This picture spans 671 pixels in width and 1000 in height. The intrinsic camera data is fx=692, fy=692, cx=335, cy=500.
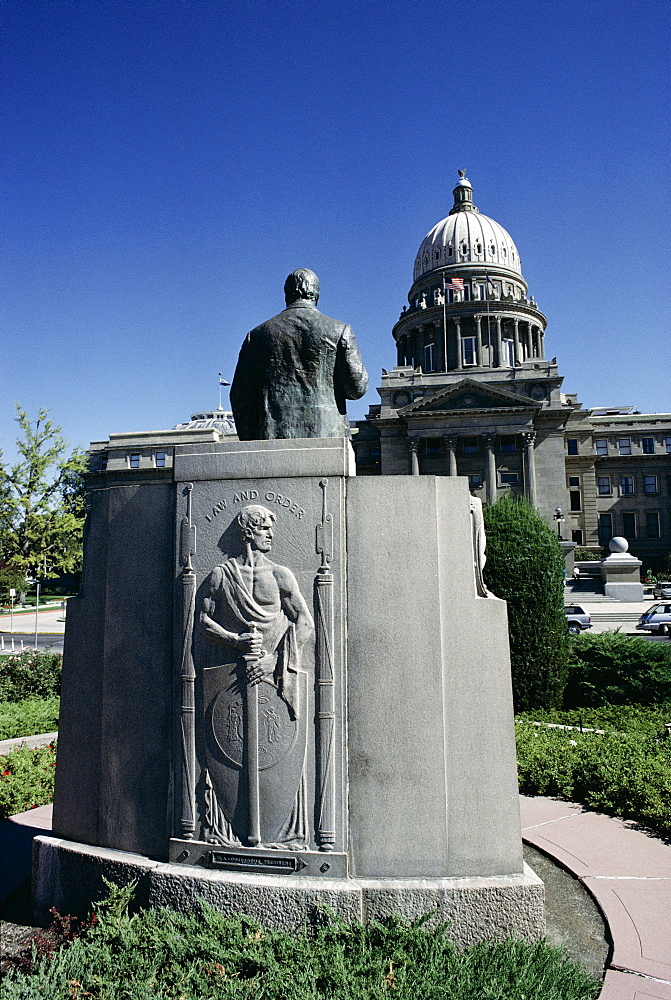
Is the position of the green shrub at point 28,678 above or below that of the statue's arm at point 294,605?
below

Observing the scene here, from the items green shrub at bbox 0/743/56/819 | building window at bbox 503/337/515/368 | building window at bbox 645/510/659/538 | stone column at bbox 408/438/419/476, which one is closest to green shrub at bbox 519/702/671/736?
green shrub at bbox 0/743/56/819

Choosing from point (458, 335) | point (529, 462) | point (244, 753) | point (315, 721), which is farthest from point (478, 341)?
point (244, 753)

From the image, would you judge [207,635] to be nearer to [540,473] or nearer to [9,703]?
[9,703]

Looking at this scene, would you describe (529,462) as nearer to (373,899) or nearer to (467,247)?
(467,247)

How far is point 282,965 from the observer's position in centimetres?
377

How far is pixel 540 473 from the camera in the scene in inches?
2406

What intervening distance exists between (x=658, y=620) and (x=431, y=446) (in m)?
34.9

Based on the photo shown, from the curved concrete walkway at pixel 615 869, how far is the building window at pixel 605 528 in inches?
2813

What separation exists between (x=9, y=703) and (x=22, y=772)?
6.12 meters

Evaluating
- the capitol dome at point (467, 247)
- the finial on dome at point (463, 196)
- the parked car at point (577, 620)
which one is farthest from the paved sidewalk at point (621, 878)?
the finial on dome at point (463, 196)

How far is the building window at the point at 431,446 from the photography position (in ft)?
203

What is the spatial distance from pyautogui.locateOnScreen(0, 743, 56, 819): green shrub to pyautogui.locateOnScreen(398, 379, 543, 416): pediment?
177 feet

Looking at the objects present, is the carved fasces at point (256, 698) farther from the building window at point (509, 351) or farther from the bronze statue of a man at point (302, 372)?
the building window at point (509, 351)

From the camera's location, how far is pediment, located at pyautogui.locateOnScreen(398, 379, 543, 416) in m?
59.3
